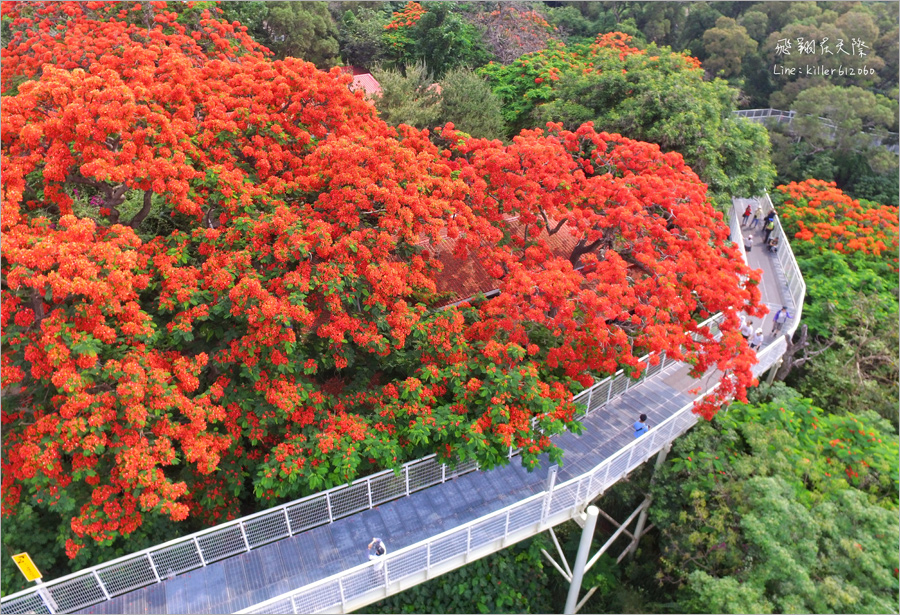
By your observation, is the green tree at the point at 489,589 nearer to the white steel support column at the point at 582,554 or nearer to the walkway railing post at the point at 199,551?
the white steel support column at the point at 582,554

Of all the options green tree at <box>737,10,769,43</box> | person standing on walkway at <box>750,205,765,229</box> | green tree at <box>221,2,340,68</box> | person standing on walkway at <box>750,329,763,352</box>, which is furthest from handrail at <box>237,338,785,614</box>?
green tree at <box>737,10,769,43</box>

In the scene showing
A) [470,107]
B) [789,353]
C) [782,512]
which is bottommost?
[789,353]

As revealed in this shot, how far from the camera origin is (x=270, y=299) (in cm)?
870

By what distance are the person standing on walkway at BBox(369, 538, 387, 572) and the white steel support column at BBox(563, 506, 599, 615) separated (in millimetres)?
3710

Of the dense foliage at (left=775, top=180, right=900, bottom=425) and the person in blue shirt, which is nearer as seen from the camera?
the person in blue shirt

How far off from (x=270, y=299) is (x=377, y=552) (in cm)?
461

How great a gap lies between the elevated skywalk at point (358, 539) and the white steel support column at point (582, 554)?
0.40 m

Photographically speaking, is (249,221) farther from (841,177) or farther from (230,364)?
(841,177)

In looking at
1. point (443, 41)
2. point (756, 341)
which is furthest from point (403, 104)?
point (756, 341)

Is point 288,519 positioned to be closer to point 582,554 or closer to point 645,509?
point 582,554

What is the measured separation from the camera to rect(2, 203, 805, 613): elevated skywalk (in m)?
8.87

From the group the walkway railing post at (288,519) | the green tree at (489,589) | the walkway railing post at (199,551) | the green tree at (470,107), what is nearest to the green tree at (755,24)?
the green tree at (470,107)

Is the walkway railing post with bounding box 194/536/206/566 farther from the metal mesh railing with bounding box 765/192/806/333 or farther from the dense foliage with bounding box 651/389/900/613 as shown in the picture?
the metal mesh railing with bounding box 765/192/806/333

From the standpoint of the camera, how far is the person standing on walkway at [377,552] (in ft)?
29.1
